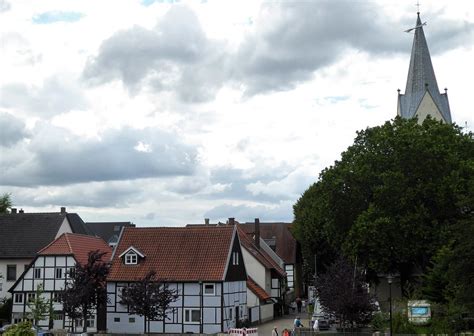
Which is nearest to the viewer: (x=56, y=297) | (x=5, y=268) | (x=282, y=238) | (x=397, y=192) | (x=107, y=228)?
(x=56, y=297)

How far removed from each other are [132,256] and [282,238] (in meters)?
49.8

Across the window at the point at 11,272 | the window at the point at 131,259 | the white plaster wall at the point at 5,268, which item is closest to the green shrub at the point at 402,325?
the window at the point at 131,259

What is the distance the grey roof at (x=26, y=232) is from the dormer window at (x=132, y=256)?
39.5 feet

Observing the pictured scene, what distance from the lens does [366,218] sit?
56562 millimetres

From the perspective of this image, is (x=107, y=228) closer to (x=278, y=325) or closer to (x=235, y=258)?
(x=278, y=325)

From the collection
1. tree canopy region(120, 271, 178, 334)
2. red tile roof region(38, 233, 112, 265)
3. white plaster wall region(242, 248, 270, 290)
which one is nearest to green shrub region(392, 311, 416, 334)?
tree canopy region(120, 271, 178, 334)

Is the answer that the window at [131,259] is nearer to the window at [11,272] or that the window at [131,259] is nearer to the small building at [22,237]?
the small building at [22,237]

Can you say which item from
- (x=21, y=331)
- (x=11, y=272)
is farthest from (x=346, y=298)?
(x=11, y=272)

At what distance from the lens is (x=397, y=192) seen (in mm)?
56625

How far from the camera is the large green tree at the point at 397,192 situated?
55.6 m

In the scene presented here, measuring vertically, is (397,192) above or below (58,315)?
above

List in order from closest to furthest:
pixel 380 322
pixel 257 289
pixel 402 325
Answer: pixel 402 325 → pixel 380 322 → pixel 257 289

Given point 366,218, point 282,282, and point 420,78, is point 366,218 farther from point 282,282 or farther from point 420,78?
point 420,78

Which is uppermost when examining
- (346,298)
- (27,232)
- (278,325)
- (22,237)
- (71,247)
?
(27,232)
